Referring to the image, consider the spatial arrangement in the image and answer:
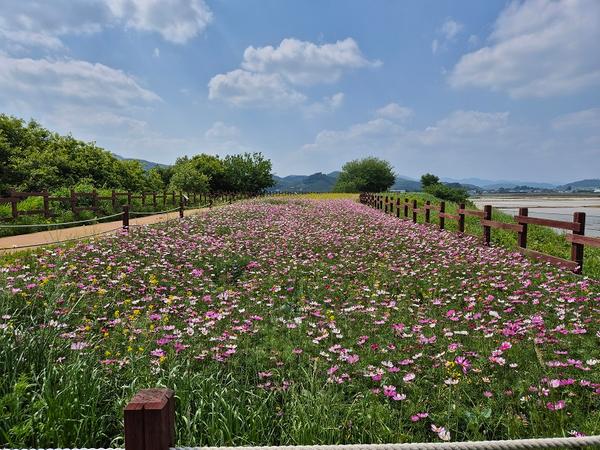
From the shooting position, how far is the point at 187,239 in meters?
12.3

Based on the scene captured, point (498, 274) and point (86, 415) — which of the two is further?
point (498, 274)

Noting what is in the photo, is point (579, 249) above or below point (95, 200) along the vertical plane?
below

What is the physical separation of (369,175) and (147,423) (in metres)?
124

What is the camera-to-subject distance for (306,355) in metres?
4.54

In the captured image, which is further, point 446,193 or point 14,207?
point 446,193

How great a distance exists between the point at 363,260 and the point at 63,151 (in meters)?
41.4

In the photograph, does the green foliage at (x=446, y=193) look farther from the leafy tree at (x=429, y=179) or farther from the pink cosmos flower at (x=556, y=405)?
the pink cosmos flower at (x=556, y=405)

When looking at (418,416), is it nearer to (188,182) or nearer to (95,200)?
(95,200)

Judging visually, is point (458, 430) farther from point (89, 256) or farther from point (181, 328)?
point (89, 256)

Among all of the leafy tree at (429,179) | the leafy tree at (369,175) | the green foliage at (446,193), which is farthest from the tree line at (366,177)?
the green foliage at (446,193)

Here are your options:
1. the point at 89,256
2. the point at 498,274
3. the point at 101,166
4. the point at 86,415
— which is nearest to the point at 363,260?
the point at 498,274

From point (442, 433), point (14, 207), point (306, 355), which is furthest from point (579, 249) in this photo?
point (14, 207)

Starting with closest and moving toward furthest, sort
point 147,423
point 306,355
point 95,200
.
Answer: point 147,423 < point 306,355 < point 95,200

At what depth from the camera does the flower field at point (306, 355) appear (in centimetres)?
325
